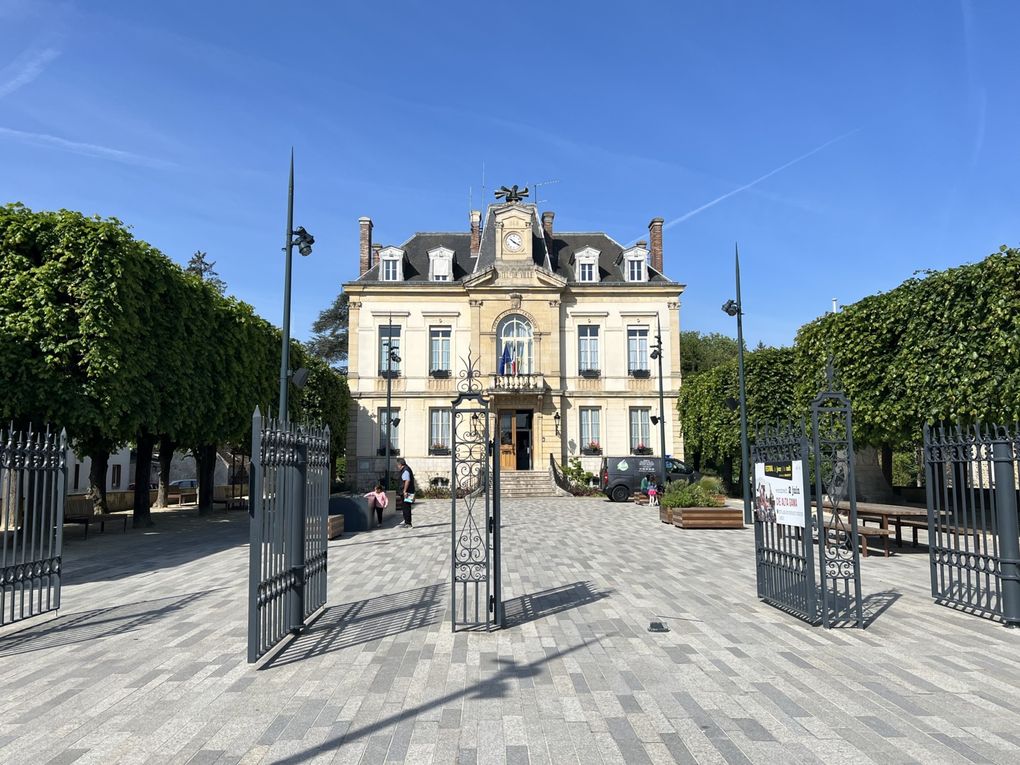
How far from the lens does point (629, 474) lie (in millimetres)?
28406

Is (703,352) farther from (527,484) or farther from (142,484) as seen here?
(142,484)

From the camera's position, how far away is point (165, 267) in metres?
16.8

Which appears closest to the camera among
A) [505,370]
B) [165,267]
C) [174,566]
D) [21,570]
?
[21,570]

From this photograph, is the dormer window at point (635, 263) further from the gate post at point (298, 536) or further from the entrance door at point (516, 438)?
the gate post at point (298, 536)

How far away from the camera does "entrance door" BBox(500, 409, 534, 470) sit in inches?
1341

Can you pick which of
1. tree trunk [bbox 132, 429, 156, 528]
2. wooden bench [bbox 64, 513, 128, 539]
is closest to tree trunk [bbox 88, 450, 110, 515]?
wooden bench [bbox 64, 513, 128, 539]

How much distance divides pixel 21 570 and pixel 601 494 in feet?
81.6

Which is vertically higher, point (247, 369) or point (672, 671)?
point (247, 369)

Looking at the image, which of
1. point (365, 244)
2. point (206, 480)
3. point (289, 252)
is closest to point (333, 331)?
point (365, 244)

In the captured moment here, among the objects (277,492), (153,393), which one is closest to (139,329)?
(153,393)

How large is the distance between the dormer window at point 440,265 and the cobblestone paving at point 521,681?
26454 mm

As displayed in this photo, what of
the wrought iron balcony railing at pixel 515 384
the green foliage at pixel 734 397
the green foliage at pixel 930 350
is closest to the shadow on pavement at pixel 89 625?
the green foliage at pixel 930 350

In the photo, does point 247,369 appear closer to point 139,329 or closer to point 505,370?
point 139,329

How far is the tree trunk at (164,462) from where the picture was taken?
23341 mm
